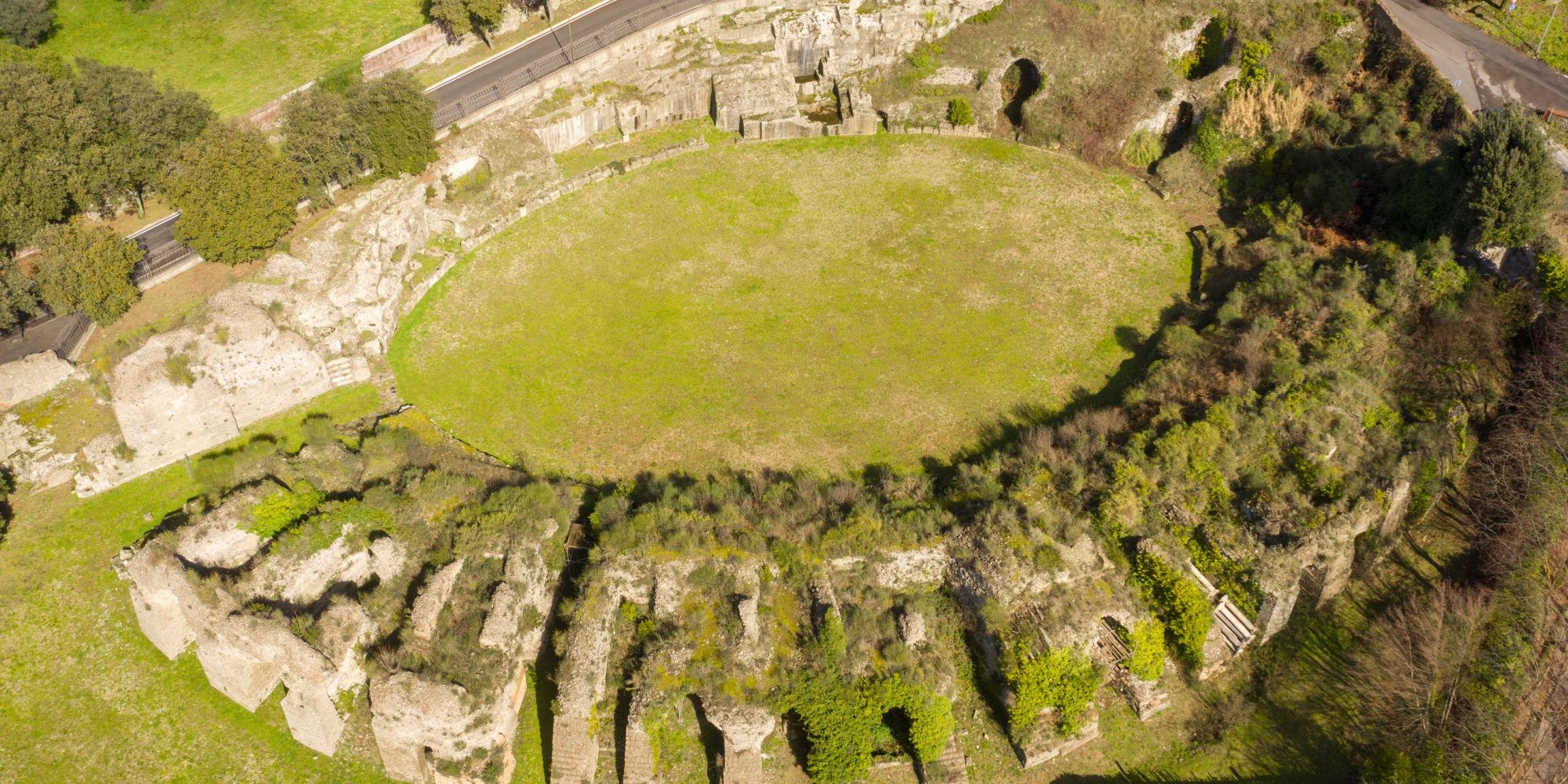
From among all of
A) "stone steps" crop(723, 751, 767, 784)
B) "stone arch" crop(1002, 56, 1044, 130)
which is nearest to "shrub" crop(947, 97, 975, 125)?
"stone arch" crop(1002, 56, 1044, 130)

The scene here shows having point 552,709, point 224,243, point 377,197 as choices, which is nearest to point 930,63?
point 377,197

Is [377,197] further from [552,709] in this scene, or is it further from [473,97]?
[552,709]

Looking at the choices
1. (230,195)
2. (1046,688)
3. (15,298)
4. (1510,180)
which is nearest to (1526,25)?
(1510,180)

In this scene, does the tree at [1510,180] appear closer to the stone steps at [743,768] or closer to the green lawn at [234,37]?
the stone steps at [743,768]

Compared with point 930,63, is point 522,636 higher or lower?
lower

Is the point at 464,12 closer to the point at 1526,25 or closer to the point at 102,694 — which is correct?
the point at 102,694

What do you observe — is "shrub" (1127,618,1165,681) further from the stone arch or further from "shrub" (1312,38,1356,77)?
"shrub" (1312,38,1356,77)
